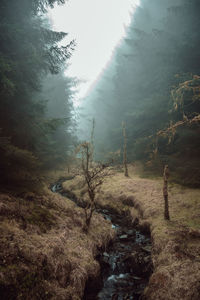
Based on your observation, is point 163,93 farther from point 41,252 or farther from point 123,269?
point 41,252

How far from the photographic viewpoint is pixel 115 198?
40.8ft

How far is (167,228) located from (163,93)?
16832 millimetres

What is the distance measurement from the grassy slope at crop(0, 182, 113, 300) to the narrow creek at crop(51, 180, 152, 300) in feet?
1.44

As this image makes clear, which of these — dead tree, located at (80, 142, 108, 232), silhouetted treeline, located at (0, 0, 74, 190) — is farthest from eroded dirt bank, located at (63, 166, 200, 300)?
silhouetted treeline, located at (0, 0, 74, 190)

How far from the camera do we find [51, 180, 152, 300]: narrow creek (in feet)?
15.8

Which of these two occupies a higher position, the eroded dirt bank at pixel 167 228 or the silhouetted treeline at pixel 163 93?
the silhouetted treeline at pixel 163 93

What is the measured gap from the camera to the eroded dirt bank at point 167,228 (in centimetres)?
430

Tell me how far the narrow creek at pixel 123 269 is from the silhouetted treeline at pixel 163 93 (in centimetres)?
475

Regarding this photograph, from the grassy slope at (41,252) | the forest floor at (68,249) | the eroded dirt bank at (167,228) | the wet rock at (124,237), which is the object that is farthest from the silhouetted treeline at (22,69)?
the eroded dirt bank at (167,228)

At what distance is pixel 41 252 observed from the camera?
4.38 meters

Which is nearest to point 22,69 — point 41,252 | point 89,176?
point 89,176

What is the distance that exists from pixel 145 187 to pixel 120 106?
61.1 feet

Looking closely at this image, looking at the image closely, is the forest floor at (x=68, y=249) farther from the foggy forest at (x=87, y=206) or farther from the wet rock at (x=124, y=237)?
the wet rock at (x=124, y=237)

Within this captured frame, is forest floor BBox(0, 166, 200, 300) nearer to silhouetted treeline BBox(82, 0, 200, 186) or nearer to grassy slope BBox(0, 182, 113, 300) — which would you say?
grassy slope BBox(0, 182, 113, 300)
